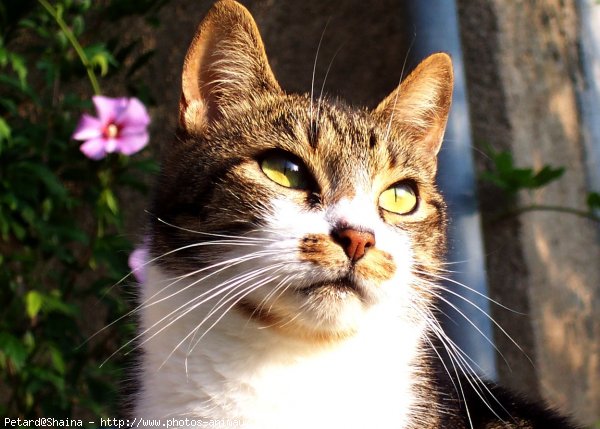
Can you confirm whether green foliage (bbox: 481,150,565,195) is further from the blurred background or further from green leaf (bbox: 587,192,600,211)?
green leaf (bbox: 587,192,600,211)

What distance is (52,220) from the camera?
251 centimetres

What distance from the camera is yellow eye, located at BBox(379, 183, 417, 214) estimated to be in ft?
5.00

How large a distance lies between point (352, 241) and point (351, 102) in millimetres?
984

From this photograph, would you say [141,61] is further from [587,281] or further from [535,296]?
[587,281]

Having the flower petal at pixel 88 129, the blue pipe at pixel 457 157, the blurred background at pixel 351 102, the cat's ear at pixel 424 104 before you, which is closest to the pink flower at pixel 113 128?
the flower petal at pixel 88 129

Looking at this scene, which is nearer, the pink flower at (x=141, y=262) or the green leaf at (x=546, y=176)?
the pink flower at (x=141, y=262)

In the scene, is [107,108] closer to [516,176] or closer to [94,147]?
[94,147]

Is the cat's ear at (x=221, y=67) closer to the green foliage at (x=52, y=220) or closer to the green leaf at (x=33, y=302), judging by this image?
the green foliage at (x=52, y=220)

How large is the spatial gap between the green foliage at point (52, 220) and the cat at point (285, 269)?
2.65 feet

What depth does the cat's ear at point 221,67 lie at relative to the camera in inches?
59.8

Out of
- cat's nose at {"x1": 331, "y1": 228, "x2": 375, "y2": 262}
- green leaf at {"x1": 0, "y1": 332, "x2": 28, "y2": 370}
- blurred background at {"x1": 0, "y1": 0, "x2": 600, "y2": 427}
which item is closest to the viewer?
cat's nose at {"x1": 331, "y1": 228, "x2": 375, "y2": 262}

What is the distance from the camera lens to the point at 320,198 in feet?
4.58

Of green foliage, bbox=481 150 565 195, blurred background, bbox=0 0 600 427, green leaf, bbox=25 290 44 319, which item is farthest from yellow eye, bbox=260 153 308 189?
green foliage, bbox=481 150 565 195

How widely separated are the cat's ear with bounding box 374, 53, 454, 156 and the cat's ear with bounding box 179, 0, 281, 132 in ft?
0.98
